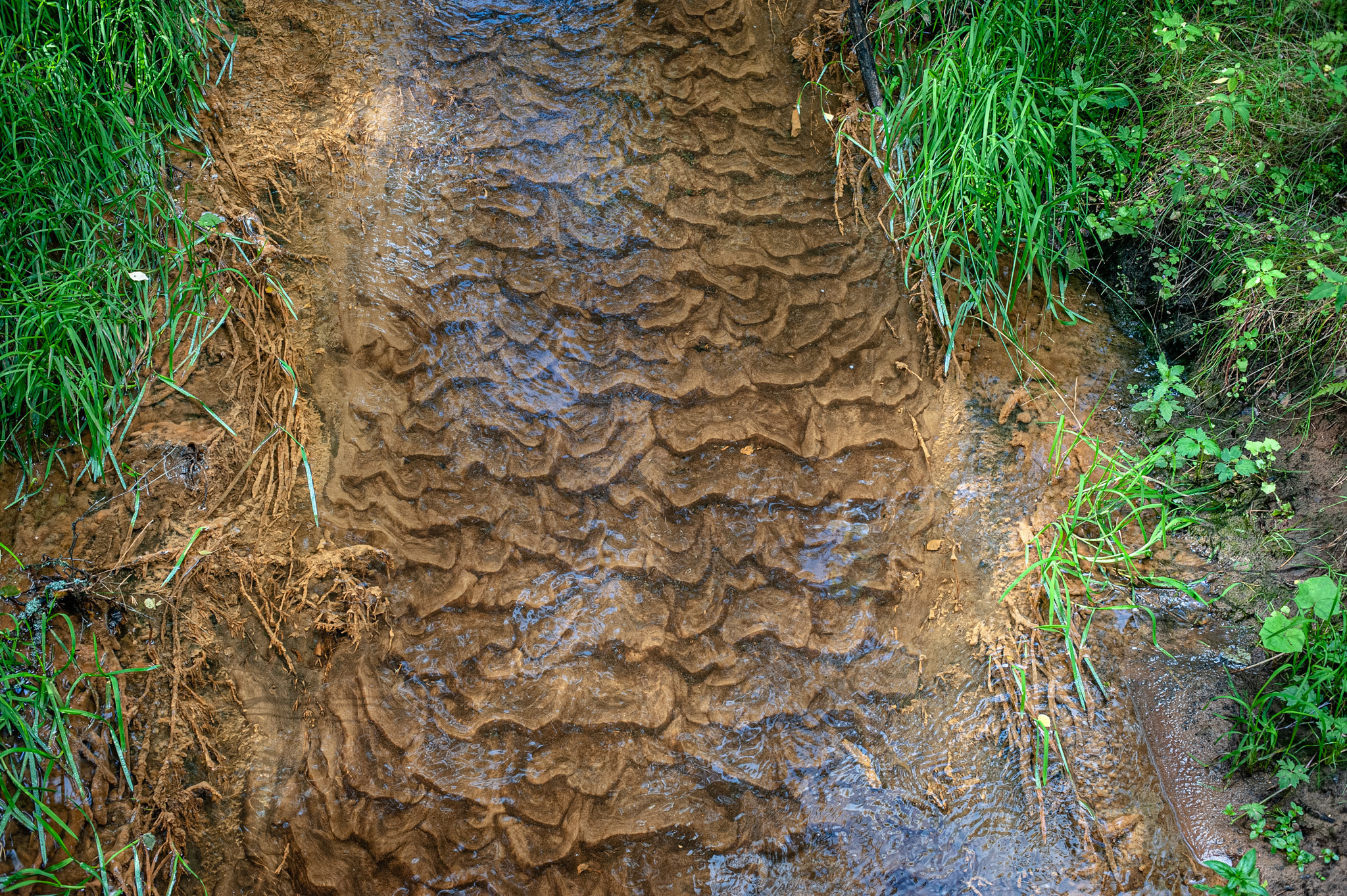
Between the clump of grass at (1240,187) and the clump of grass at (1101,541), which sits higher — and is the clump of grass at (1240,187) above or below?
above

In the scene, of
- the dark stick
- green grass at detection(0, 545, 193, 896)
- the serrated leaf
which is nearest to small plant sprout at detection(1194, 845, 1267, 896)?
the serrated leaf

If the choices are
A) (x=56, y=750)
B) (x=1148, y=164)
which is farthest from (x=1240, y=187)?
(x=56, y=750)

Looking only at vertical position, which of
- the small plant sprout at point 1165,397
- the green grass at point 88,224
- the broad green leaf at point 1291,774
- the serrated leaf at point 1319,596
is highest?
the green grass at point 88,224

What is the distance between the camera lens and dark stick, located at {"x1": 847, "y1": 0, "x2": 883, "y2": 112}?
241 centimetres

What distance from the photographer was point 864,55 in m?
2.45

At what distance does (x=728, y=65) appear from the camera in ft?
8.18

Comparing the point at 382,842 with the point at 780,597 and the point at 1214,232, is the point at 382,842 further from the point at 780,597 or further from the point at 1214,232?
the point at 1214,232

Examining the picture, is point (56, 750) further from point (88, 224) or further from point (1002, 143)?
point (1002, 143)

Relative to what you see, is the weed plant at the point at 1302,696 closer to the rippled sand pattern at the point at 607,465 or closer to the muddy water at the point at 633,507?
the muddy water at the point at 633,507

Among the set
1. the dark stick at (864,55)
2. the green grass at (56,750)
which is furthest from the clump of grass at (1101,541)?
the green grass at (56,750)

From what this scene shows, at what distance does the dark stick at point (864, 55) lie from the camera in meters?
2.41

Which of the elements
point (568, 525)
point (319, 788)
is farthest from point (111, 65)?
point (319, 788)

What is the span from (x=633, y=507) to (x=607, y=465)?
14 cm

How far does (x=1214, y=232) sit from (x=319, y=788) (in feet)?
9.16
